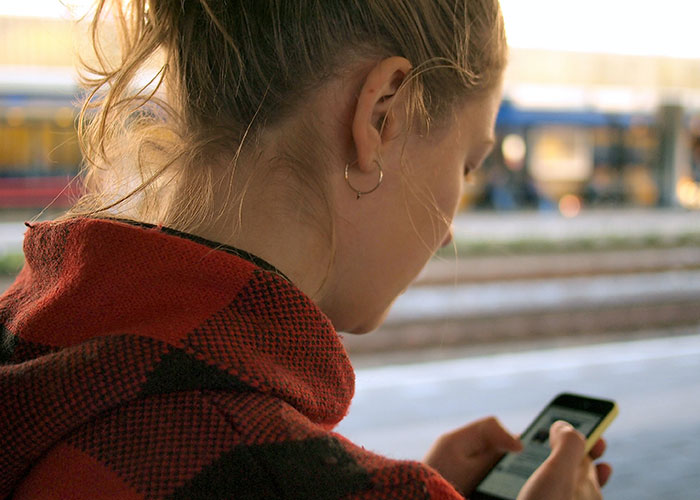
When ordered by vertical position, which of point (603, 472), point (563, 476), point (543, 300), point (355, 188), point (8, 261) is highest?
point (355, 188)

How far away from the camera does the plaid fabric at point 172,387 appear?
0.50 m

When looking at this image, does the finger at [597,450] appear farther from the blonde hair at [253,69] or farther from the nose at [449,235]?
the blonde hair at [253,69]

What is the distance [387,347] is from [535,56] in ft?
9.74

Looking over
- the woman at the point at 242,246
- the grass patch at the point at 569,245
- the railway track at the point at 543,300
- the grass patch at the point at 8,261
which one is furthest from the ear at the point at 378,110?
the grass patch at the point at 569,245

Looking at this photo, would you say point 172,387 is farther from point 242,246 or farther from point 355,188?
point 355,188

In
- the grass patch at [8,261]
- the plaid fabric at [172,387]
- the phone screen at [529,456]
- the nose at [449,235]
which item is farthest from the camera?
the grass patch at [8,261]

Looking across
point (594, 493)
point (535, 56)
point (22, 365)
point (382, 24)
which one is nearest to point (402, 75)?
point (382, 24)

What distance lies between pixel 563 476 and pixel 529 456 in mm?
275

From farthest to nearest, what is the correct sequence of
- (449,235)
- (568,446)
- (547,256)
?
1. (547,256)
2. (449,235)
3. (568,446)

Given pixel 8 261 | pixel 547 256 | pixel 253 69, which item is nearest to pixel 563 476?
pixel 253 69

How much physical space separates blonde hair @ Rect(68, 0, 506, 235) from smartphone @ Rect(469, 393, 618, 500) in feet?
1.66

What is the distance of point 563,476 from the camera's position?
28.8 inches

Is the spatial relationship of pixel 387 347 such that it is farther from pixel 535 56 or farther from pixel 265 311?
pixel 265 311

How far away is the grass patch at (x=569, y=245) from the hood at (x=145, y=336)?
6.66 meters
